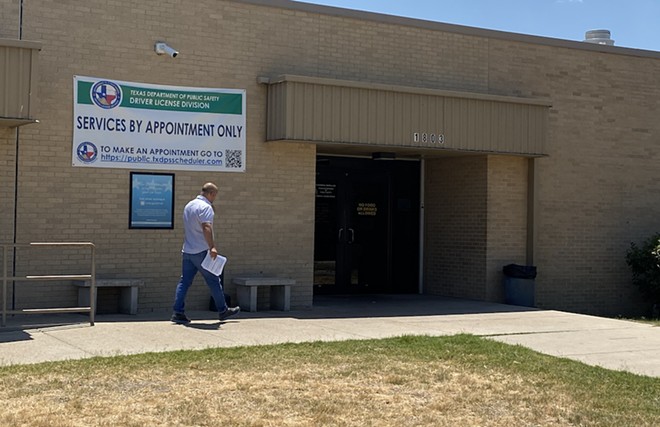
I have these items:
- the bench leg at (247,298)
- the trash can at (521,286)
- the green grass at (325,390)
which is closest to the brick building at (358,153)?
the trash can at (521,286)

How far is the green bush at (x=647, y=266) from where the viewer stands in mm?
17766

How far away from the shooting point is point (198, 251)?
40.9 feet

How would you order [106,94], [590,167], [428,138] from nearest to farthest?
[106,94] < [428,138] < [590,167]

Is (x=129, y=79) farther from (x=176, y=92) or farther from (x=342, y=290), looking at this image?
(x=342, y=290)

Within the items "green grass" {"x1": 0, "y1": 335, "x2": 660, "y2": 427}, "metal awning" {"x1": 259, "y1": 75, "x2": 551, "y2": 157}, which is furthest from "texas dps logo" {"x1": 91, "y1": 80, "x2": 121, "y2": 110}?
"green grass" {"x1": 0, "y1": 335, "x2": 660, "y2": 427}

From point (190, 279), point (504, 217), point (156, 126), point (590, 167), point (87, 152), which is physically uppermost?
point (156, 126)

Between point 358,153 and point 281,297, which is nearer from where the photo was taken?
point 281,297

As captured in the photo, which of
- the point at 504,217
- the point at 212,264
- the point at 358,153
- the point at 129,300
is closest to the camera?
the point at 212,264

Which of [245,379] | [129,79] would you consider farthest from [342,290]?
[245,379]

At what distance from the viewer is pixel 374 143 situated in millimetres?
15031

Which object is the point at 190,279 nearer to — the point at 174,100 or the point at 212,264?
the point at 212,264

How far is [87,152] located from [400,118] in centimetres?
507

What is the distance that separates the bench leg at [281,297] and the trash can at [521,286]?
4571 millimetres

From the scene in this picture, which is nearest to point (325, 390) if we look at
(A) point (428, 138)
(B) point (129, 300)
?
(B) point (129, 300)
